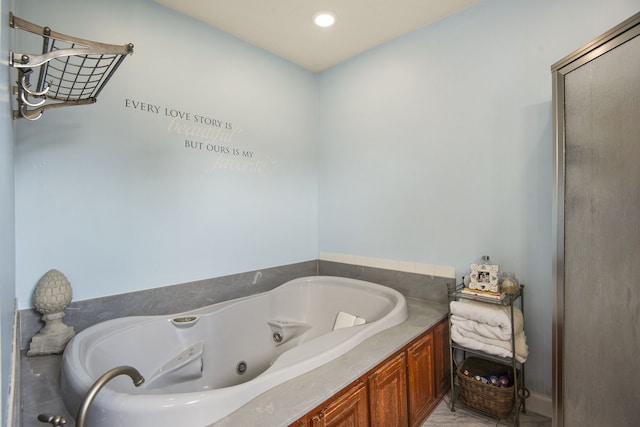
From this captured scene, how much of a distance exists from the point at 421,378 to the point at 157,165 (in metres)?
2.11

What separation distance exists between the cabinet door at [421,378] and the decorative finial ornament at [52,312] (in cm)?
180

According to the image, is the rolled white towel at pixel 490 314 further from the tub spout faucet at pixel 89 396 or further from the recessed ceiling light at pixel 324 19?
the recessed ceiling light at pixel 324 19

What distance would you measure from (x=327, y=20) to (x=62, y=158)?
1.91m

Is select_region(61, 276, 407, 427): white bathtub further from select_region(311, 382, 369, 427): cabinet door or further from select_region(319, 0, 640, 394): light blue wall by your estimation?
select_region(319, 0, 640, 394): light blue wall

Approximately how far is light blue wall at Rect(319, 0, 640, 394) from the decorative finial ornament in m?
1.99

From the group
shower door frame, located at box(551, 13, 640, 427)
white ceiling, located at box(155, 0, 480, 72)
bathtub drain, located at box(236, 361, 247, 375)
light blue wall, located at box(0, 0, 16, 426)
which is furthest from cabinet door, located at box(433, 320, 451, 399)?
white ceiling, located at box(155, 0, 480, 72)

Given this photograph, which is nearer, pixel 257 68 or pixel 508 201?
pixel 508 201

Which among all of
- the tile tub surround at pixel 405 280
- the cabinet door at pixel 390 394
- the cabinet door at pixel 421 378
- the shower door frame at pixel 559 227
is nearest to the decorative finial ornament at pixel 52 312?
the cabinet door at pixel 390 394

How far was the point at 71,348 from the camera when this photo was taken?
4.32ft

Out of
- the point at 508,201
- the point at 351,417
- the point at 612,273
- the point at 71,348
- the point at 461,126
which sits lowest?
the point at 351,417

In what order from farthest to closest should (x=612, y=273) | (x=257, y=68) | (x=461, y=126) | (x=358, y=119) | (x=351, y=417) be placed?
(x=358, y=119) → (x=257, y=68) → (x=461, y=126) → (x=351, y=417) → (x=612, y=273)

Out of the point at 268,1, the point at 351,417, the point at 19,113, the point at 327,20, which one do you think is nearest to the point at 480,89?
the point at 327,20

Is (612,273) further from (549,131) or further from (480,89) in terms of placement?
(480,89)

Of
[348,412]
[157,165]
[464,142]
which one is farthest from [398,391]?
[157,165]
